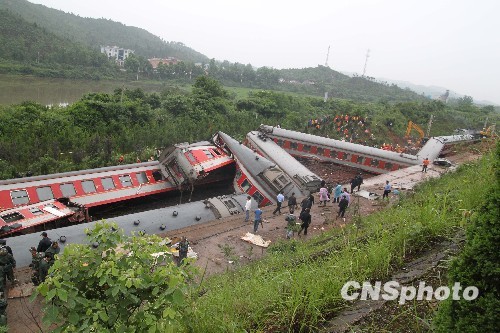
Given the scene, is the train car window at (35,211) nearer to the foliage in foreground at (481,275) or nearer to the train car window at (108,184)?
the train car window at (108,184)

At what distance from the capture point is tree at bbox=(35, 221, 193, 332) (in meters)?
2.70

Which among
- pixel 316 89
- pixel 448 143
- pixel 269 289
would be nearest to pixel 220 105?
pixel 448 143

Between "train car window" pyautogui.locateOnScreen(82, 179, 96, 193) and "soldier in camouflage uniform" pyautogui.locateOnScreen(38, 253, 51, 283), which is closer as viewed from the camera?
"soldier in camouflage uniform" pyautogui.locateOnScreen(38, 253, 51, 283)

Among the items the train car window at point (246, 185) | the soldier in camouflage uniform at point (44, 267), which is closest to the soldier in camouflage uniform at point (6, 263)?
the soldier in camouflage uniform at point (44, 267)

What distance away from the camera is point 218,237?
1178 cm

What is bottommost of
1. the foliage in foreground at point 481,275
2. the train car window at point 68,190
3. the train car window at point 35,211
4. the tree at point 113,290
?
the train car window at point 35,211

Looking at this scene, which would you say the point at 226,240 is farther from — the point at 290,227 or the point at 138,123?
the point at 138,123

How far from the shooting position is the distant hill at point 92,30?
11334 cm

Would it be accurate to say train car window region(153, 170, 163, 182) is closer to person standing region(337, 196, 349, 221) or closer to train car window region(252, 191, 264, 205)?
train car window region(252, 191, 264, 205)

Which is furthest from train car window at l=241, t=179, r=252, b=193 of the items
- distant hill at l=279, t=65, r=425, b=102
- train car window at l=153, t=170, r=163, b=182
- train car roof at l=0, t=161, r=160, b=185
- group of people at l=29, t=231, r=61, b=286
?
distant hill at l=279, t=65, r=425, b=102

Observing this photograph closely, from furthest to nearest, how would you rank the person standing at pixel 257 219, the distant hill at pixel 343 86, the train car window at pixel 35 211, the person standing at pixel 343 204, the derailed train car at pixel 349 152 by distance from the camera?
1. the distant hill at pixel 343 86
2. the derailed train car at pixel 349 152
3. the person standing at pixel 343 204
4. the person standing at pixel 257 219
5. the train car window at pixel 35 211

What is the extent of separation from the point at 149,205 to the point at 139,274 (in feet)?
48.5

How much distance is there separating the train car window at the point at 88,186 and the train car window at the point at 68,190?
1.71 feet

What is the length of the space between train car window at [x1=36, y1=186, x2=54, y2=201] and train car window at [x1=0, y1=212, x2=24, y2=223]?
1737mm
